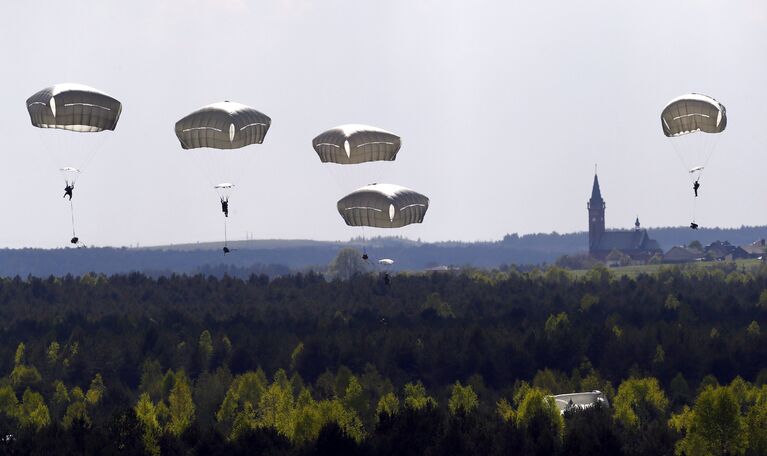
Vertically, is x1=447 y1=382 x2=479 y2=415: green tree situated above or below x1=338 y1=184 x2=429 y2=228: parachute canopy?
below

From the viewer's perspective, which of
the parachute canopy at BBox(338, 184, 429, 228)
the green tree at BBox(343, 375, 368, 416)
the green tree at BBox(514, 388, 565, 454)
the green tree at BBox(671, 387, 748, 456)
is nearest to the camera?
the parachute canopy at BBox(338, 184, 429, 228)

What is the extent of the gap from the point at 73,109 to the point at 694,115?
47764mm

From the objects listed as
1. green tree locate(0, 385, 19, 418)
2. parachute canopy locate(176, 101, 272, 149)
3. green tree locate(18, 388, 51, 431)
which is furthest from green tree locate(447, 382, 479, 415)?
parachute canopy locate(176, 101, 272, 149)

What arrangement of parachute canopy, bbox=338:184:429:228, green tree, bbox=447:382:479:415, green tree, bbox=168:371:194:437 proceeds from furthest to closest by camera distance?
green tree, bbox=447:382:479:415, green tree, bbox=168:371:194:437, parachute canopy, bbox=338:184:429:228

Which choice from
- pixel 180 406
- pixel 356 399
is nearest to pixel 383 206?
pixel 356 399

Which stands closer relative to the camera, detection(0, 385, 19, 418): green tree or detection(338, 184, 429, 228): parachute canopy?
detection(338, 184, 429, 228): parachute canopy

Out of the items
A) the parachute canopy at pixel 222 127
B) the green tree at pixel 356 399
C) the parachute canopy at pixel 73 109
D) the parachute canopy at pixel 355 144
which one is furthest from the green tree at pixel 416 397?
the parachute canopy at pixel 73 109

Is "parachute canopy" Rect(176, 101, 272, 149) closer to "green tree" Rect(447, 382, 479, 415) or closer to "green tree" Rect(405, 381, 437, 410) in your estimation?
"green tree" Rect(405, 381, 437, 410)

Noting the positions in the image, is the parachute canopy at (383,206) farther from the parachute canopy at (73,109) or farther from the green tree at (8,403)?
the green tree at (8,403)

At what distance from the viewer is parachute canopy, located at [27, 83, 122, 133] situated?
424 ft

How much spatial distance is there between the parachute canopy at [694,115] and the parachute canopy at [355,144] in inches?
850

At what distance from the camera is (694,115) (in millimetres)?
140375

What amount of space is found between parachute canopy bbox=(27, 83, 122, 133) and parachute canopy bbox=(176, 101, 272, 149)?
5656 millimetres

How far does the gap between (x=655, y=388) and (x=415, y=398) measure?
25.4m
